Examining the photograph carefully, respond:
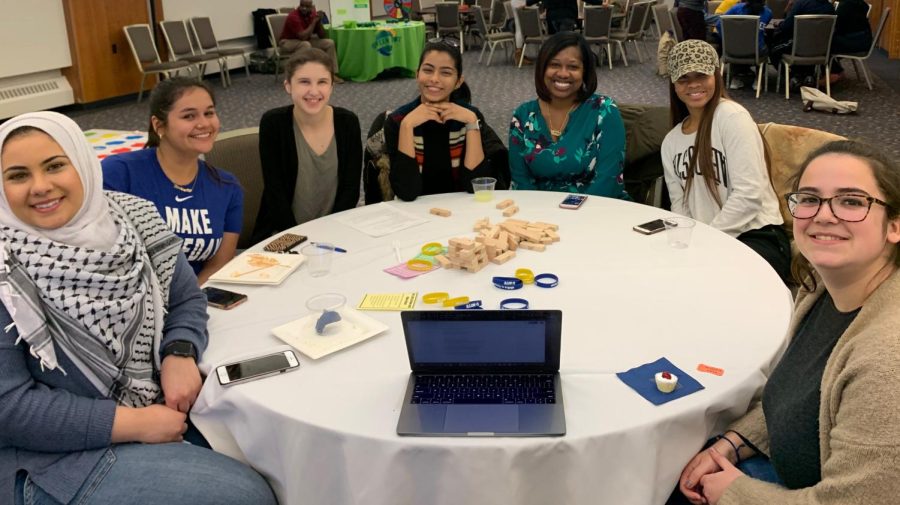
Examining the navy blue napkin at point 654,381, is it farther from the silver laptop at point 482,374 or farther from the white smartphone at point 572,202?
the white smartphone at point 572,202

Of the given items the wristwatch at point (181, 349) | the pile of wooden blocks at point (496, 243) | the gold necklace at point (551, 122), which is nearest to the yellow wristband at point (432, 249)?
the pile of wooden blocks at point (496, 243)

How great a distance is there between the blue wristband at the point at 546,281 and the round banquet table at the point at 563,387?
23 millimetres

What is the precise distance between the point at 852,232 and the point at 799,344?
0.29m

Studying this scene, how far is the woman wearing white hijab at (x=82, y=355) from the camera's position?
61.1 inches

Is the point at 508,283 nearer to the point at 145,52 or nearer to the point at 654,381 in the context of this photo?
the point at 654,381

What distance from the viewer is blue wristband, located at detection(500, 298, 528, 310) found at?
193 cm

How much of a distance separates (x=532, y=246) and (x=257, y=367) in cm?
104

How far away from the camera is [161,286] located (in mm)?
1933

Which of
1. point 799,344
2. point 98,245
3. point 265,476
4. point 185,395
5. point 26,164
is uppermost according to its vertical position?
point 26,164

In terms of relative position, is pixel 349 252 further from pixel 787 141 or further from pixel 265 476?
pixel 787 141

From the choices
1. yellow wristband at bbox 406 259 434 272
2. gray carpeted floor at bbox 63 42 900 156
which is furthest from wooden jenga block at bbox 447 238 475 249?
gray carpeted floor at bbox 63 42 900 156

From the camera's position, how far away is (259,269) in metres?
2.24

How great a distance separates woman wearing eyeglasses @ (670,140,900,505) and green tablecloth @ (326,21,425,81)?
10046 mm

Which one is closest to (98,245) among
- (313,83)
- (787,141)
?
(313,83)
